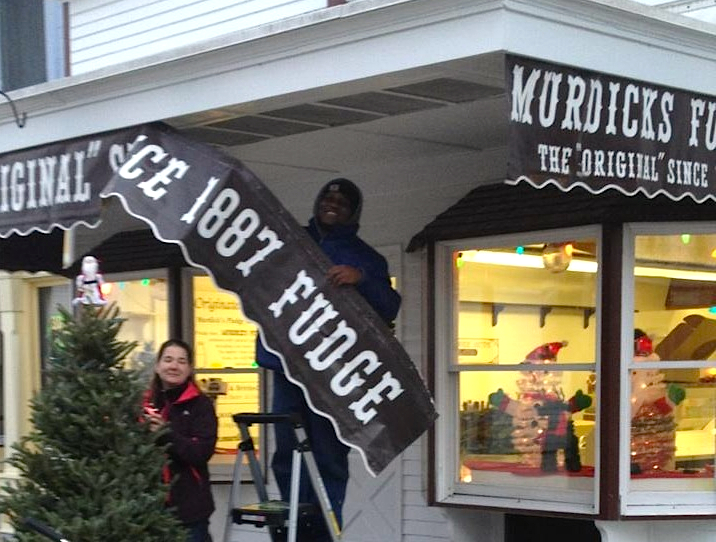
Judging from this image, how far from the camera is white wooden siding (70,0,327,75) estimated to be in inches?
345

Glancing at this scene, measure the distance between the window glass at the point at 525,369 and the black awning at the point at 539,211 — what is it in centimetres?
17

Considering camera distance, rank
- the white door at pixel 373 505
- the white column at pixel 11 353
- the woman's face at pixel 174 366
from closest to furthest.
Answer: the woman's face at pixel 174 366 → the white door at pixel 373 505 → the white column at pixel 11 353

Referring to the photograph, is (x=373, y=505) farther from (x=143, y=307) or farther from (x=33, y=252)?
(x=33, y=252)

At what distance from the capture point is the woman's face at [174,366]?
5.39 m

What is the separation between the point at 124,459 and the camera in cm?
477

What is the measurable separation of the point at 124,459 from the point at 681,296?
10.6ft

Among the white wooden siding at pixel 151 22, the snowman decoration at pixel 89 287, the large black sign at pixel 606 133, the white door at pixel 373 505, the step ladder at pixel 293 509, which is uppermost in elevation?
the white wooden siding at pixel 151 22

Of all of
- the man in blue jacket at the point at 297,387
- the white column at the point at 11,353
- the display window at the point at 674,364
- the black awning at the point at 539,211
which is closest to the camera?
the man in blue jacket at the point at 297,387

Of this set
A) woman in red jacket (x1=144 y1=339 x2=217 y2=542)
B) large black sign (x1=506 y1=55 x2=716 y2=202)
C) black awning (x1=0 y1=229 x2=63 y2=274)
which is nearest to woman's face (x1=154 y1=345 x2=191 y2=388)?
woman in red jacket (x1=144 y1=339 x2=217 y2=542)

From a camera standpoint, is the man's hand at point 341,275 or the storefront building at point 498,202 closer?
the storefront building at point 498,202

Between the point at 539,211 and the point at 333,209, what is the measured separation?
48.0 inches

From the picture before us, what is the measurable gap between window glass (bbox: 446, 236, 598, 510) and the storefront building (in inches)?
0.5

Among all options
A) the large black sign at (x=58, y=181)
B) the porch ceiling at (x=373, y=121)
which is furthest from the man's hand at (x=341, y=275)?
the large black sign at (x=58, y=181)

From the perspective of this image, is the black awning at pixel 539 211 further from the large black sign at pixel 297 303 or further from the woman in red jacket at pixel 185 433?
the woman in red jacket at pixel 185 433
